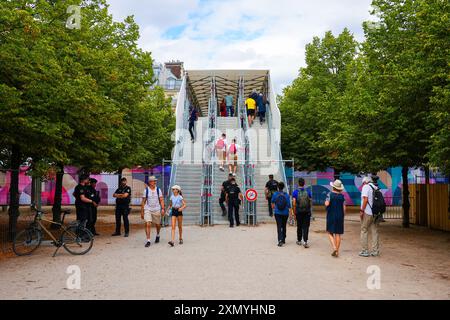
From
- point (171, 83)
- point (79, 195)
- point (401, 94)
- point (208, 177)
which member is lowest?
point (79, 195)

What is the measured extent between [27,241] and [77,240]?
3.77 feet

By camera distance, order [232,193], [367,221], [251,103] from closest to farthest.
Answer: [367,221] < [232,193] < [251,103]

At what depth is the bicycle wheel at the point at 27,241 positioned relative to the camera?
10672 millimetres

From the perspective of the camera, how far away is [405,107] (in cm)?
1439

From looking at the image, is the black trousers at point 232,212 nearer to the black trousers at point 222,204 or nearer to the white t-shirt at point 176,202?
the black trousers at point 222,204

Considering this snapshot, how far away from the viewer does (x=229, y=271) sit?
8648mm

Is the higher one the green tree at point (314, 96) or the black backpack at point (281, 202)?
the green tree at point (314, 96)

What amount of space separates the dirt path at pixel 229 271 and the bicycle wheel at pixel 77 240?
251mm

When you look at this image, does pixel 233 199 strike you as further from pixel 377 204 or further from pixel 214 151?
pixel 377 204

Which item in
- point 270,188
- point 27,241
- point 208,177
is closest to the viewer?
point 27,241

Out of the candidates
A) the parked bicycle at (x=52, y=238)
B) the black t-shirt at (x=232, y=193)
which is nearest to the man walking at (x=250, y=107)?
the black t-shirt at (x=232, y=193)

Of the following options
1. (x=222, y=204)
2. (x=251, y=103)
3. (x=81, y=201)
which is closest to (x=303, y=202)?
(x=222, y=204)
